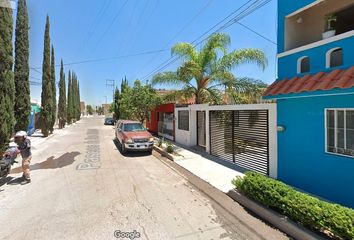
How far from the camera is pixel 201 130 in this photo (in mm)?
14156

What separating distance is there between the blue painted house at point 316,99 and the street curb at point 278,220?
185 centimetres

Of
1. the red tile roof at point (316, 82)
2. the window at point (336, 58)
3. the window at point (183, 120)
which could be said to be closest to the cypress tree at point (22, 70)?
the window at point (183, 120)

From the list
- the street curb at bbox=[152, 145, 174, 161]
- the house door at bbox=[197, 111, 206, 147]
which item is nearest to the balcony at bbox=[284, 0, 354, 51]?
the house door at bbox=[197, 111, 206, 147]

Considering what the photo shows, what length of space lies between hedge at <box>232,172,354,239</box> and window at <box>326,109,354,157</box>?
5.50 ft

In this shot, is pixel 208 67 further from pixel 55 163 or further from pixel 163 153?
pixel 55 163

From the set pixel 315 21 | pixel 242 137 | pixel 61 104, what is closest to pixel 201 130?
pixel 242 137

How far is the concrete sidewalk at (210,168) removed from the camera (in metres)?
8.03

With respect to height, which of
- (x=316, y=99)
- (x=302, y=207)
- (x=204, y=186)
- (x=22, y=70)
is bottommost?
(x=204, y=186)

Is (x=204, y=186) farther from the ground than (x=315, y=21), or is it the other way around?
(x=315, y=21)

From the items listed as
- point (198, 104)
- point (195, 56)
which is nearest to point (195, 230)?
point (198, 104)

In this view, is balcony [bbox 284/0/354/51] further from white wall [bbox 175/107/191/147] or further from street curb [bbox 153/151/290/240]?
white wall [bbox 175/107/191/147]

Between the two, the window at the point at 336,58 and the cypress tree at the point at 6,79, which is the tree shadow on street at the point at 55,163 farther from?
the window at the point at 336,58

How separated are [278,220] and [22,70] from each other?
55.6ft

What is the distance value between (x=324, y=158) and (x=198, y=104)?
849cm
